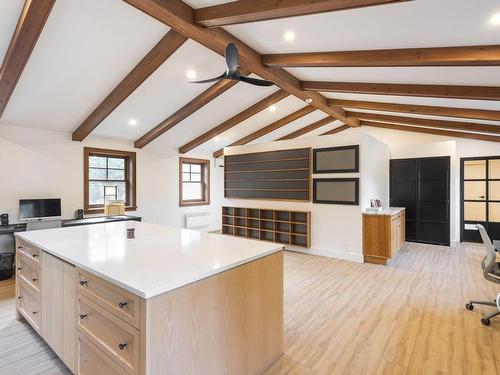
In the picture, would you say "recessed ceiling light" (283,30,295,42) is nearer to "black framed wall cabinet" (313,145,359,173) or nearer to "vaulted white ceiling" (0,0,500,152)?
"vaulted white ceiling" (0,0,500,152)

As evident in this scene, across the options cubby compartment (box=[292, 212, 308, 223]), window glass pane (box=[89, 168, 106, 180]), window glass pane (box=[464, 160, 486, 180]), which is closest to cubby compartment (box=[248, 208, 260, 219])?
cubby compartment (box=[292, 212, 308, 223])

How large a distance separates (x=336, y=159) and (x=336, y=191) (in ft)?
2.06

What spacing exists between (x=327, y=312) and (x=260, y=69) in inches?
131

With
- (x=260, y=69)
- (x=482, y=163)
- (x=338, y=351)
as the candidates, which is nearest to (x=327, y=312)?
(x=338, y=351)

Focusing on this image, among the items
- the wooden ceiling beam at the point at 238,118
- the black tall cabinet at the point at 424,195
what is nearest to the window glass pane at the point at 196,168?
the wooden ceiling beam at the point at 238,118

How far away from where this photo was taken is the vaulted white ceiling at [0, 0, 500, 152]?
2.37m

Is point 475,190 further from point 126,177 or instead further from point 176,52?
point 126,177

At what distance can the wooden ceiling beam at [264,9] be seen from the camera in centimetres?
212

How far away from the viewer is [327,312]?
2969 mm

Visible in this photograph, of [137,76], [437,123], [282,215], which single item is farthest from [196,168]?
[437,123]

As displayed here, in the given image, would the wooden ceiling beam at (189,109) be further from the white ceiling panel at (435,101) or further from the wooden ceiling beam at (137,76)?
the white ceiling panel at (435,101)

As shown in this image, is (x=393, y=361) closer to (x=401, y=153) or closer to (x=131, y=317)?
(x=131, y=317)

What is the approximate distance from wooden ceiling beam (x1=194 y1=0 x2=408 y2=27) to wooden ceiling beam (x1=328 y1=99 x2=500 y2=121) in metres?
3.36

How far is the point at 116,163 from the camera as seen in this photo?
6.23 metres
